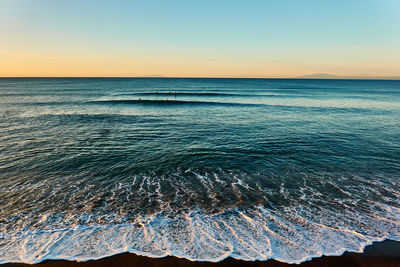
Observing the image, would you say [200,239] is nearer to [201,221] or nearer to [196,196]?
[201,221]

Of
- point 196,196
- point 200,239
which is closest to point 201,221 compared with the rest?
point 200,239

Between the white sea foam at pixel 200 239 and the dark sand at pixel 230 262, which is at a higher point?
the dark sand at pixel 230 262

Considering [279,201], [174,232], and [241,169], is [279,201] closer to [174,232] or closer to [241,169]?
[241,169]

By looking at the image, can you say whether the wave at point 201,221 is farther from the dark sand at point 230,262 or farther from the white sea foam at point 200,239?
the dark sand at point 230,262

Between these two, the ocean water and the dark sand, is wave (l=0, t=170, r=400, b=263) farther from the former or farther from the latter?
the dark sand

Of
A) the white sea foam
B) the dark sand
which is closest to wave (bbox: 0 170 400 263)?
the white sea foam

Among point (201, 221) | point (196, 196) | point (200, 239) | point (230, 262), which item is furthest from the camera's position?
point (196, 196)

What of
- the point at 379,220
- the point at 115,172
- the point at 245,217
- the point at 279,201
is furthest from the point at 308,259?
the point at 115,172

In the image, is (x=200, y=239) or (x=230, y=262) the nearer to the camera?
(x=230, y=262)

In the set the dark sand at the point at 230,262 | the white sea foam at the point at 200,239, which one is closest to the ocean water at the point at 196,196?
the white sea foam at the point at 200,239

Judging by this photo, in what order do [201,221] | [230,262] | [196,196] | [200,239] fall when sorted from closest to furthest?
[230,262], [200,239], [201,221], [196,196]

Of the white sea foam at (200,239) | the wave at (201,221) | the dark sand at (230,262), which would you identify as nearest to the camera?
the dark sand at (230,262)

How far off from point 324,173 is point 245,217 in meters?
9.16

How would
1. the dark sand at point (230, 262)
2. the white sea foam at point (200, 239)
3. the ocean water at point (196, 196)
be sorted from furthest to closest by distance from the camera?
the ocean water at point (196, 196)
the white sea foam at point (200, 239)
the dark sand at point (230, 262)
